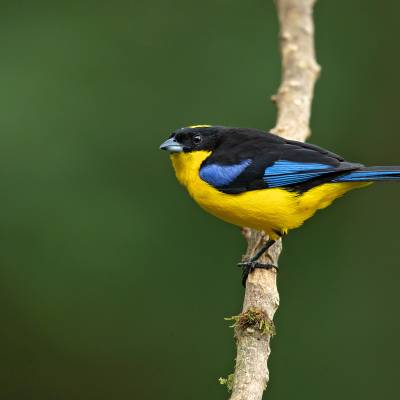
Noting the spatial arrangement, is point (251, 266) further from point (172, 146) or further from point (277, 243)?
point (172, 146)

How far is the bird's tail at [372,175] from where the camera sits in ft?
14.5

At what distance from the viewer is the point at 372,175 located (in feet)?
14.7

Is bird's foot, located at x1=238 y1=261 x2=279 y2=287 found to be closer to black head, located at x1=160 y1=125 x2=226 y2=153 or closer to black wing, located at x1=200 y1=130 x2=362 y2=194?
black wing, located at x1=200 y1=130 x2=362 y2=194

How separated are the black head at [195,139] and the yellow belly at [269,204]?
0.26 meters

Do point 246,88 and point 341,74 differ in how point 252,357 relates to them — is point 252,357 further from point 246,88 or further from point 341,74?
point 341,74

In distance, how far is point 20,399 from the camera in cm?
632

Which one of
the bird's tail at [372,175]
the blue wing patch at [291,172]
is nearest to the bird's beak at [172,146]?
the blue wing patch at [291,172]

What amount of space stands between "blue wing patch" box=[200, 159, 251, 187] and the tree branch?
483mm

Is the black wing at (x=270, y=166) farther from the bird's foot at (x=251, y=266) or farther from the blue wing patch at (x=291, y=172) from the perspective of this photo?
the bird's foot at (x=251, y=266)

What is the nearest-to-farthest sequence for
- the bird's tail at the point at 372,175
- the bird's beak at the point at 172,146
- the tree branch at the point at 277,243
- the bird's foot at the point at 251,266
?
the tree branch at the point at 277,243
the bird's tail at the point at 372,175
the bird's foot at the point at 251,266
the bird's beak at the point at 172,146

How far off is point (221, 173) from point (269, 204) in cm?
34

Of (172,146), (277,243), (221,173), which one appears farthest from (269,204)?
(172,146)

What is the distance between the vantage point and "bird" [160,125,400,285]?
4.59 metres

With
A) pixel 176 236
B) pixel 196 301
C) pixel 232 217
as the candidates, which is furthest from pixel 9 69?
pixel 232 217
